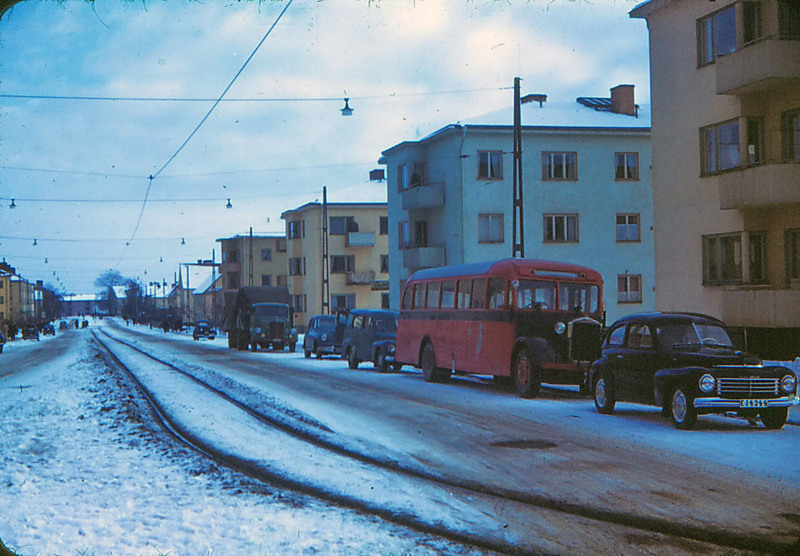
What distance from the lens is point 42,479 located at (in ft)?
29.1

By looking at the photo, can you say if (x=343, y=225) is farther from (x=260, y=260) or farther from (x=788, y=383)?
(x=788, y=383)

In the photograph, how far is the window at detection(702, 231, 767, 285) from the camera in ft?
85.9

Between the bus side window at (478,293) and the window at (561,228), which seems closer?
the bus side window at (478,293)

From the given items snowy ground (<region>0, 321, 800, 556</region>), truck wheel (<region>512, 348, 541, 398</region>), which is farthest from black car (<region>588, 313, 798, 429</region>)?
truck wheel (<region>512, 348, 541, 398</region>)

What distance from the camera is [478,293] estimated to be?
20.4 m

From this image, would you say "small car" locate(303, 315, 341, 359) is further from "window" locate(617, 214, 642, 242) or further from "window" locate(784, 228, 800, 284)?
"window" locate(617, 214, 642, 242)

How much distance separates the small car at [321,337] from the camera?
35844mm

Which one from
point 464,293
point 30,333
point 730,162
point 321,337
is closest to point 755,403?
point 464,293

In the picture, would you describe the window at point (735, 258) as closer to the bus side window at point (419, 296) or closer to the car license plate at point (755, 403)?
the bus side window at point (419, 296)

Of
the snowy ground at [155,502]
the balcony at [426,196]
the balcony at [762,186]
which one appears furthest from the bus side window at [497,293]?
the balcony at [426,196]

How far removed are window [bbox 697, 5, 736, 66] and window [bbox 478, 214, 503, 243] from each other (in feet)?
63.5

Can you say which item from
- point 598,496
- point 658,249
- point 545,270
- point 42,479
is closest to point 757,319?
point 658,249

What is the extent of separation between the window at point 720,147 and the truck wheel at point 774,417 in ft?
51.0

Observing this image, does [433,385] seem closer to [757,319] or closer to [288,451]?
[757,319]
